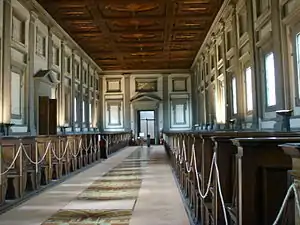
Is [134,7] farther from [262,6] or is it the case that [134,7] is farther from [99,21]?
[262,6]

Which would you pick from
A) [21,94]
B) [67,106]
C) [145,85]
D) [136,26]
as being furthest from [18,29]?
[145,85]

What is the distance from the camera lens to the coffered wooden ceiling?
14.2 meters

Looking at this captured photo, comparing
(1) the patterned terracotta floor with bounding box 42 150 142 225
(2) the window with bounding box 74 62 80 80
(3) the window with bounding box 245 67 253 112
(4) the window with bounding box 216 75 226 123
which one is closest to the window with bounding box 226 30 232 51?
(4) the window with bounding box 216 75 226 123

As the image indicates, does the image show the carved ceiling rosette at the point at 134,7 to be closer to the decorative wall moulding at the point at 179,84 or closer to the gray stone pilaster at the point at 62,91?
the gray stone pilaster at the point at 62,91

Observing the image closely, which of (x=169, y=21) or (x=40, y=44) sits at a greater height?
(x=169, y=21)

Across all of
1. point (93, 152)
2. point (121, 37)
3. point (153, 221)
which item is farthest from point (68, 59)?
point (153, 221)

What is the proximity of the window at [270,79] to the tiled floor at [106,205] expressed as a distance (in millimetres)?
3635

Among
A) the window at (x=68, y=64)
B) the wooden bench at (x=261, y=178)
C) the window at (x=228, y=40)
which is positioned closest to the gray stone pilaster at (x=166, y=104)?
the window at (x=68, y=64)

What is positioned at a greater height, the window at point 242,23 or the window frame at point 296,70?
the window at point 242,23

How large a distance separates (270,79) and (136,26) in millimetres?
8542

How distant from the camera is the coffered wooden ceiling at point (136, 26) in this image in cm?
1416

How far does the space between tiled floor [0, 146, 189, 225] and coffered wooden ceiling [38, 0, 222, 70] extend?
8.07 m

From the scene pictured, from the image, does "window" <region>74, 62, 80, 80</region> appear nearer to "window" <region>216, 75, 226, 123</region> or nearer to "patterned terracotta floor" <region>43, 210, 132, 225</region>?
"window" <region>216, 75, 226, 123</region>

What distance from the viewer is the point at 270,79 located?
1000 cm
